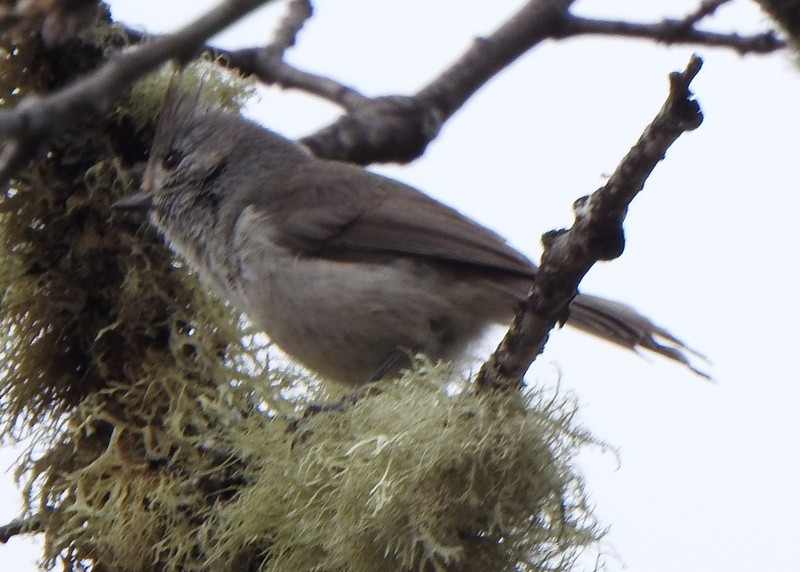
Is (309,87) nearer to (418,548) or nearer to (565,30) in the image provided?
(565,30)

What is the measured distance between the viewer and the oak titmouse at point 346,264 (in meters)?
3.54

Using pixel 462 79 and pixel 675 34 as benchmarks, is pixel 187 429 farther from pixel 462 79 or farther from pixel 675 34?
pixel 675 34

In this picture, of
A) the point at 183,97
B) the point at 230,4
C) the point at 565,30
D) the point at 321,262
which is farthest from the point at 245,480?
the point at 565,30

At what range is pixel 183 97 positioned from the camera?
3.76m

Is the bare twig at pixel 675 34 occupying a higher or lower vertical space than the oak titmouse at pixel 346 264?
higher

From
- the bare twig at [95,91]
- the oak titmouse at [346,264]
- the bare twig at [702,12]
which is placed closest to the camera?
the bare twig at [95,91]

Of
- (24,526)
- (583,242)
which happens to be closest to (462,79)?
(583,242)

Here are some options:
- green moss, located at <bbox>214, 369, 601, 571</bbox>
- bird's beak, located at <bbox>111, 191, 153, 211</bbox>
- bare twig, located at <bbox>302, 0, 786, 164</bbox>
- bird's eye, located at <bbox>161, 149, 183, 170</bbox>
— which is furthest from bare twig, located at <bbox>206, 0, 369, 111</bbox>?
green moss, located at <bbox>214, 369, 601, 571</bbox>

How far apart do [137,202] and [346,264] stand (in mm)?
716

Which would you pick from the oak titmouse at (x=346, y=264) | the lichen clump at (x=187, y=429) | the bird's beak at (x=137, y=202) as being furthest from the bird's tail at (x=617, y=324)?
the bird's beak at (x=137, y=202)

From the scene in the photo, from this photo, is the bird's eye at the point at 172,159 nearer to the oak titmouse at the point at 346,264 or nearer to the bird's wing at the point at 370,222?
the oak titmouse at the point at 346,264

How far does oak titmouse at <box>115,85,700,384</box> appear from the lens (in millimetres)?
3539

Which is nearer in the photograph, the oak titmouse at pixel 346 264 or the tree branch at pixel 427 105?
the oak titmouse at pixel 346 264

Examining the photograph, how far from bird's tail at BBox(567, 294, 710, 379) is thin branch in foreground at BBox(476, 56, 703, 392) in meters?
0.78
